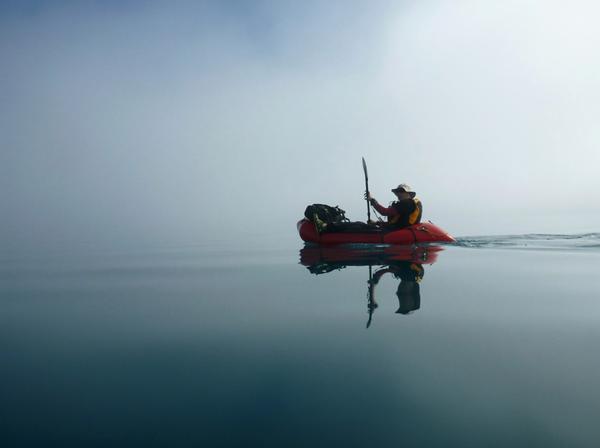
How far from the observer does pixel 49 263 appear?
16.7 metres

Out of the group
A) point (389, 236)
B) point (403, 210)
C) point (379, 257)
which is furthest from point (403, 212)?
point (379, 257)

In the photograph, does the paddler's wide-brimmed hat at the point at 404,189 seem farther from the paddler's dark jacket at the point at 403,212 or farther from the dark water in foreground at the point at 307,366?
the dark water in foreground at the point at 307,366

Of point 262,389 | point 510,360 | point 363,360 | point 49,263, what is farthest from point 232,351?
point 49,263

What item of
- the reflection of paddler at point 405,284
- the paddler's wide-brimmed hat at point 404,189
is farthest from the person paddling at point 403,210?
the reflection of paddler at point 405,284

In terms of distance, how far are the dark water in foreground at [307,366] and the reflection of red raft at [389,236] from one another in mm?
8679

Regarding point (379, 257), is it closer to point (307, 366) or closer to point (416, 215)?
point (416, 215)

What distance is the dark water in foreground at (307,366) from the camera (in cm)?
324

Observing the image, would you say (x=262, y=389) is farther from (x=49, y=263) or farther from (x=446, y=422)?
(x=49, y=263)

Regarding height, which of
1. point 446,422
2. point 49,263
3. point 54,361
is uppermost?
point 49,263

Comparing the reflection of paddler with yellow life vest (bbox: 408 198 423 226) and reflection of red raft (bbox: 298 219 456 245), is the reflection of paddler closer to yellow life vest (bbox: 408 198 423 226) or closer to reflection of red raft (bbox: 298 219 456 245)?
reflection of red raft (bbox: 298 219 456 245)

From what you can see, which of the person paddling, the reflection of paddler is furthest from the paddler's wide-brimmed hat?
the reflection of paddler

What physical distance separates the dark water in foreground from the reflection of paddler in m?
0.12

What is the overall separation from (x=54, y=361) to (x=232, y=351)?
6.92 feet

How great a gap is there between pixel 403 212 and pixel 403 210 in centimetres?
9
